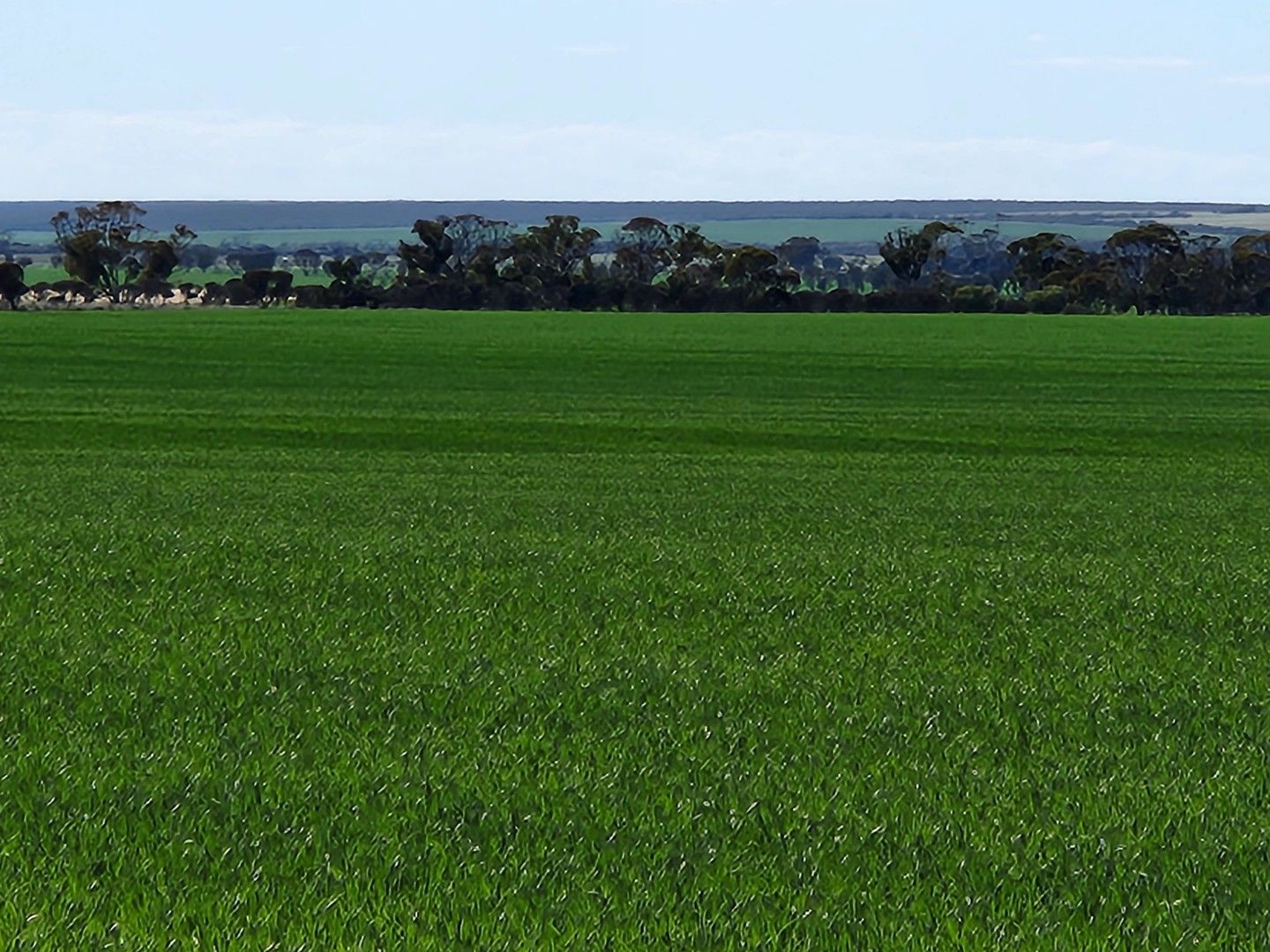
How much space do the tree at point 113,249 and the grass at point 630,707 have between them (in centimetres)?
11362

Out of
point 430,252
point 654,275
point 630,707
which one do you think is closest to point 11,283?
point 430,252

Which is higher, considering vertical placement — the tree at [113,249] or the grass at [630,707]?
the grass at [630,707]

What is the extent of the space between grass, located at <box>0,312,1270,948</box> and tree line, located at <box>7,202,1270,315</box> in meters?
94.8

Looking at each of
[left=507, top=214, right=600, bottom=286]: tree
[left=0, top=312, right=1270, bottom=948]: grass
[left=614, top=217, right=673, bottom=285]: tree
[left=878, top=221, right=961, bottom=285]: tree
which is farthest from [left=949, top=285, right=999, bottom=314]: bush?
[left=0, top=312, right=1270, bottom=948]: grass

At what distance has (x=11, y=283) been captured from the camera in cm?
11969

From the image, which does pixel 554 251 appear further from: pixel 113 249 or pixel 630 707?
pixel 630 707

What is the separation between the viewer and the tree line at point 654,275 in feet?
409

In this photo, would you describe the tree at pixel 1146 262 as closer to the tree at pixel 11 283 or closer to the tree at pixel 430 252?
the tree at pixel 430 252

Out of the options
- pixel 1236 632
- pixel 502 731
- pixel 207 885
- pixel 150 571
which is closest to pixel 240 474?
pixel 150 571

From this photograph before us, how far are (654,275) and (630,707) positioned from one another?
12687cm

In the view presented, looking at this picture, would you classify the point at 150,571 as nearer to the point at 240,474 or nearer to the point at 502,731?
the point at 502,731

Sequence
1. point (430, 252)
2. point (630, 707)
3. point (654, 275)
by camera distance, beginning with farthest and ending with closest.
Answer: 1. point (430, 252)
2. point (654, 275)
3. point (630, 707)

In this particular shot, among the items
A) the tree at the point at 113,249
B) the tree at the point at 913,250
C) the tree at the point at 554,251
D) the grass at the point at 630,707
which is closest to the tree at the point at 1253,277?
the tree at the point at 913,250

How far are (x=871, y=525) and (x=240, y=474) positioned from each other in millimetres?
10442
